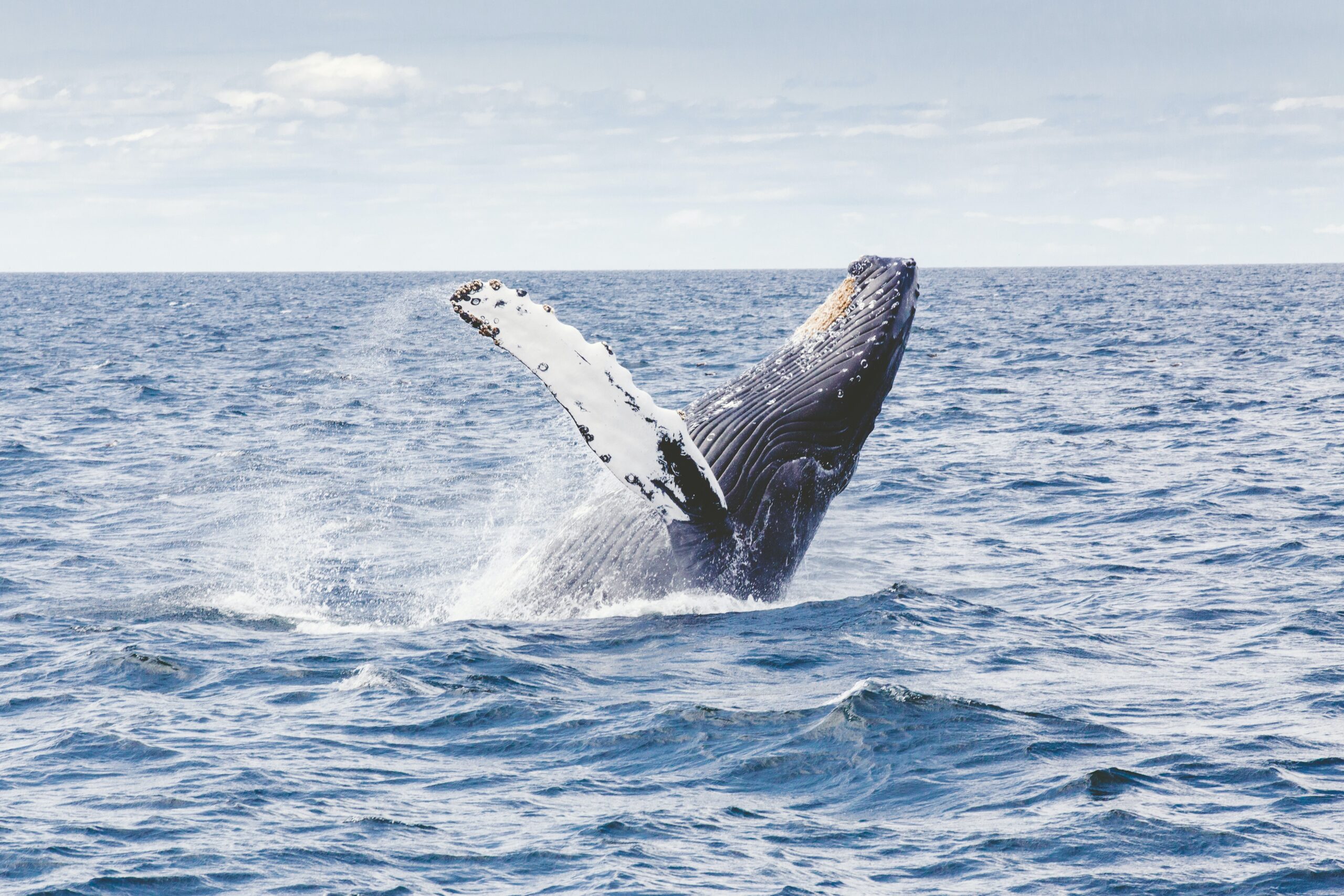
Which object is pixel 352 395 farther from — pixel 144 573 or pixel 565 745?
pixel 565 745

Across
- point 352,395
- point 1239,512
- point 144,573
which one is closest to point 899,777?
point 144,573

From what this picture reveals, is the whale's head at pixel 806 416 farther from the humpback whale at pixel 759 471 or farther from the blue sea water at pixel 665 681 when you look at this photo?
the blue sea water at pixel 665 681

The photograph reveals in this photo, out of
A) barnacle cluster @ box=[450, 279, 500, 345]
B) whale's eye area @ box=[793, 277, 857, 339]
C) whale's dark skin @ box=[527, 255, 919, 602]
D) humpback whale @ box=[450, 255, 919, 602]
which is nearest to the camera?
barnacle cluster @ box=[450, 279, 500, 345]

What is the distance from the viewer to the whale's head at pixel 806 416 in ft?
30.2

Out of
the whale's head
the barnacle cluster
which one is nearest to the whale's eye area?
the whale's head

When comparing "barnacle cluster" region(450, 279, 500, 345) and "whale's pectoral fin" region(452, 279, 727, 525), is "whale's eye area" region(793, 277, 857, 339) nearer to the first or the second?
"whale's pectoral fin" region(452, 279, 727, 525)

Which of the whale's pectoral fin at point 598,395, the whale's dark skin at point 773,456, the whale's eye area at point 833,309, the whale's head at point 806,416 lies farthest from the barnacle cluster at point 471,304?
the whale's eye area at point 833,309

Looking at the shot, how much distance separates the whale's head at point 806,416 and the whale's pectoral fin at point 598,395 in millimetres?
974

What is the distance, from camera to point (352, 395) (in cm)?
3002

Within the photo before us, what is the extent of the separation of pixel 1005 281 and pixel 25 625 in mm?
161656

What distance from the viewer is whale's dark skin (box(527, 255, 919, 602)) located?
30.2ft

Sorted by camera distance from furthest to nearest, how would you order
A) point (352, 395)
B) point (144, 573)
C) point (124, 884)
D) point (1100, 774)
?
point (352, 395) → point (144, 573) → point (1100, 774) → point (124, 884)

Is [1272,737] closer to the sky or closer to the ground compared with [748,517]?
closer to the ground

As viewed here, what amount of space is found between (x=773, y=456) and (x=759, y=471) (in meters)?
0.14
